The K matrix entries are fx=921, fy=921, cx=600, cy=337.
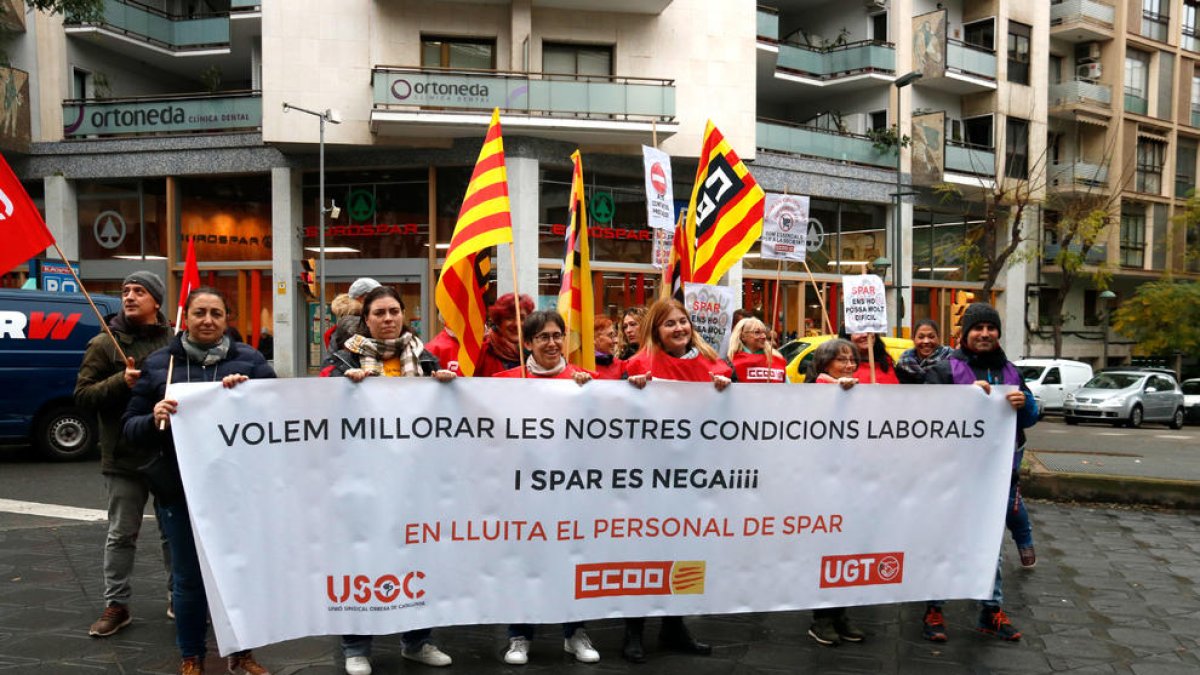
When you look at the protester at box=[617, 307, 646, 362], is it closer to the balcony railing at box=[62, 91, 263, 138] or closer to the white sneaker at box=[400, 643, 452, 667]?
the white sneaker at box=[400, 643, 452, 667]

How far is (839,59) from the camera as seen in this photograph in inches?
1167

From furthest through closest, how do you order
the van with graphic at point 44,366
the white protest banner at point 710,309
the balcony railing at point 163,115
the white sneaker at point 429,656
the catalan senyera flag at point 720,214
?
the balcony railing at point 163,115 < the van with graphic at point 44,366 < the catalan senyera flag at point 720,214 < the white protest banner at point 710,309 < the white sneaker at point 429,656

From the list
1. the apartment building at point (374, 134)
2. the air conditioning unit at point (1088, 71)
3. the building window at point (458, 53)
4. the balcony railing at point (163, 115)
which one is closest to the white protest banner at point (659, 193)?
the apartment building at point (374, 134)

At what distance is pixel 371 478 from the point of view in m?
4.27

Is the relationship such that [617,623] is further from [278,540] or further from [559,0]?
[559,0]

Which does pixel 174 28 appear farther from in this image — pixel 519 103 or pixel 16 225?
pixel 16 225

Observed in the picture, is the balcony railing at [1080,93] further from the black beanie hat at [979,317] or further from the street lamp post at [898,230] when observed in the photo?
the black beanie hat at [979,317]

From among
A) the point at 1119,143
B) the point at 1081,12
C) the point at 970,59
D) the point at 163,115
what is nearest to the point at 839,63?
the point at 970,59

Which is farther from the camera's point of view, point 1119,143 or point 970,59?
point 1119,143

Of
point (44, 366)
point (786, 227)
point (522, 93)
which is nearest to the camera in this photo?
point (786, 227)

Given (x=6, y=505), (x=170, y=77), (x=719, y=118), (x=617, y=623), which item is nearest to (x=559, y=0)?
(x=719, y=118)

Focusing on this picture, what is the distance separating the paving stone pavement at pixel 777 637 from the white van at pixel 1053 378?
1921cm

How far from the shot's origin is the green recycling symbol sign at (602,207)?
24438mm

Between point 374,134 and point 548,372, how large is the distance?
19203 millimetres
